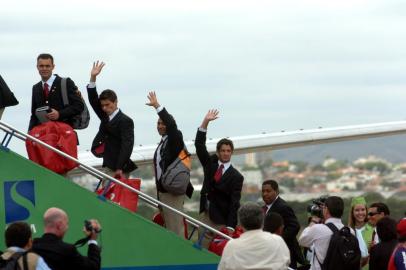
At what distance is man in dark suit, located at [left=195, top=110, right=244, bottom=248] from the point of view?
52.3ft

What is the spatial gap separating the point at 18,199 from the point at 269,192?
3299 mm

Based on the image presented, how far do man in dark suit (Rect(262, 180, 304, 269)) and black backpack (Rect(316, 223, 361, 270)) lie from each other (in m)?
1.36

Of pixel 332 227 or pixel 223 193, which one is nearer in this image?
pixel 332 227

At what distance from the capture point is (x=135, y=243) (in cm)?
1472

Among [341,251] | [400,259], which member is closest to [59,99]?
[341,251]

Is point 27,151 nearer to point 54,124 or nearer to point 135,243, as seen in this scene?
point 54,124

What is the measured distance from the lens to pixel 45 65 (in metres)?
15.6

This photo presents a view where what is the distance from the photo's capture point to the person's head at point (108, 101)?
51.4 feet

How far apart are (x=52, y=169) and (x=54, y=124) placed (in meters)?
0.55

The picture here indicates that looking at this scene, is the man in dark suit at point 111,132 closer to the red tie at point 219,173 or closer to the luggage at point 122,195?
the luggage at point 122,195

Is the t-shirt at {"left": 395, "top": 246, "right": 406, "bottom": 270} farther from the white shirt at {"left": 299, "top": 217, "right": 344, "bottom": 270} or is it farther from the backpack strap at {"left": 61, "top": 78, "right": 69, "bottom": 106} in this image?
the backpack strap at {"left": 61, "top": 78, "right": 69, "bottom": 106}

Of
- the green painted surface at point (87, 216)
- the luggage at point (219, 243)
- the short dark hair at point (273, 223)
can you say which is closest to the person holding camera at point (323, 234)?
the luggage at point (219, 243)

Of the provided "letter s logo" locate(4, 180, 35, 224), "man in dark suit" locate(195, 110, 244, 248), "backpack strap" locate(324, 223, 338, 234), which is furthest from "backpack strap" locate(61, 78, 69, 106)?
"backpack strap" locate(324, 223, 338, 234)

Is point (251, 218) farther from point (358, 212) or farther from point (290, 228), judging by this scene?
point (358, 212)
